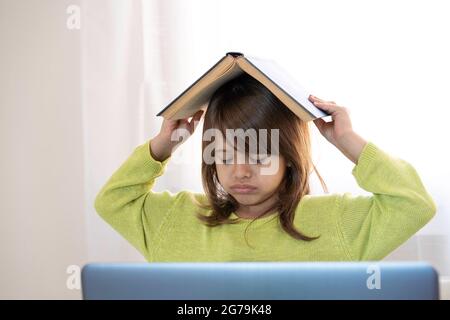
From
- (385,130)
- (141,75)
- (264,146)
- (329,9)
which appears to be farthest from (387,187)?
(141,75)

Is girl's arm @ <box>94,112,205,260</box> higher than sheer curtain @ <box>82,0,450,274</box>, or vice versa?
sheer curtain @ <box>82,0,450,274</box>

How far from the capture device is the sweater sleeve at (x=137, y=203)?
1222 millimetres

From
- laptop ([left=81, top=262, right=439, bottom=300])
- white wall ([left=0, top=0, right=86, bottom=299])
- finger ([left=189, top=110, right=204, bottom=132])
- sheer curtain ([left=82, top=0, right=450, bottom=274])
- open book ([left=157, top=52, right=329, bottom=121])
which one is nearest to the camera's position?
laptop ([left=81, top=262, right=439, bottom=300])

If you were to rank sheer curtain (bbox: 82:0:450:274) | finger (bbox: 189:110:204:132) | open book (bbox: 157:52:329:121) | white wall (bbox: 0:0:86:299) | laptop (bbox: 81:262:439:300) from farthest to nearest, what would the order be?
white wall (bbox: 0:0:86:299) < sheer curtain (bbox: 82:0:450:274) < finger (bbox: 189:110:204:132) < open book (bbox: 157:52:329:121) < laptop (bbox: 81:262:439:300)

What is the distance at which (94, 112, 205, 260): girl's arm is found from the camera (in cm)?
122

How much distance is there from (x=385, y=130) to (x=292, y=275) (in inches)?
44.2

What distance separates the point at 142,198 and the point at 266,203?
0.78 feet

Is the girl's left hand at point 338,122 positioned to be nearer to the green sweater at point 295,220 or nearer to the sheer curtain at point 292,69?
the green sweater at point 295,220

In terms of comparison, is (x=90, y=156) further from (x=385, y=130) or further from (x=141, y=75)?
(x=385, y=130)

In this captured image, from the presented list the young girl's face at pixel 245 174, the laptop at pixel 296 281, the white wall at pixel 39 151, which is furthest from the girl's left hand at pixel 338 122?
the white wall at pixel 39 151

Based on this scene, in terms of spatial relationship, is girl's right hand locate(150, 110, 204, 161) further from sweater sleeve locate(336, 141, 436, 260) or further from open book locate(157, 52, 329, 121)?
sweater sleeve locate(336, 141, 436, 260)

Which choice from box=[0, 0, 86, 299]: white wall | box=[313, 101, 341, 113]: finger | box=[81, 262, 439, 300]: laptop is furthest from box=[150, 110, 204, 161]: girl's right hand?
box=[81, 262, 439, 300]: laptop

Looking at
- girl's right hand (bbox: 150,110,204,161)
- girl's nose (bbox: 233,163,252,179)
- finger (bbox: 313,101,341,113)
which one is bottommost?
girl's nose (bbox: 233,163,252,179)

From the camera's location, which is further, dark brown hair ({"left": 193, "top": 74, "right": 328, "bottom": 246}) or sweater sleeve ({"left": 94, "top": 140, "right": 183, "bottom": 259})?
sweater sleeve ({"left": 94, "top": 140, "right": 183, "bottom": 259})
